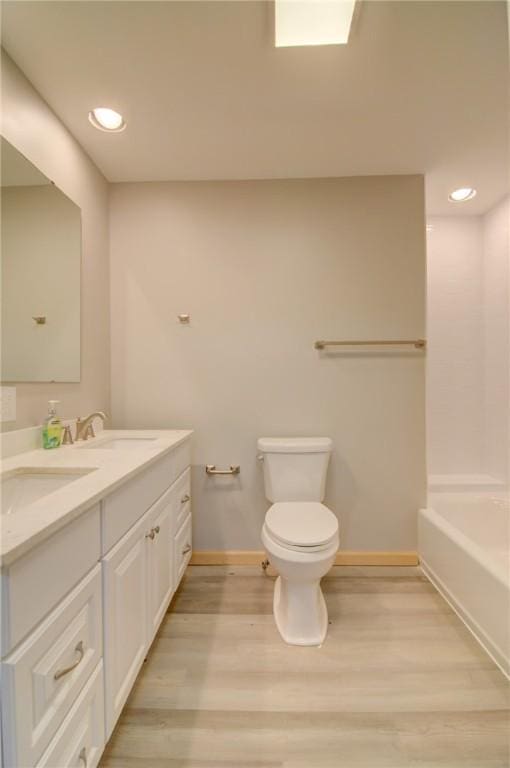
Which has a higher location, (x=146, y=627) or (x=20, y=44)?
(x=20, y=44)

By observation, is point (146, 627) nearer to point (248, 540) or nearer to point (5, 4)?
point (248, 540)

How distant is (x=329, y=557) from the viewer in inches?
52.3

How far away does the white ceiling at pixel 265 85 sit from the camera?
1.08m

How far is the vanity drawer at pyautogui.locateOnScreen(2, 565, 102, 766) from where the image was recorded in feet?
1.88

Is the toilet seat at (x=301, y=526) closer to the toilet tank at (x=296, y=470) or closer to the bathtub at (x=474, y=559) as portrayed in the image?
the toilet tank at (x=296, y=470)

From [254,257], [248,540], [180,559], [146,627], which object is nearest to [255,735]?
[146,627]

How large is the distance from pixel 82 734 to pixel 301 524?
0.92m

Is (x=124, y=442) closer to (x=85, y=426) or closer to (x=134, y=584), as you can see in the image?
(x=85, y=426)

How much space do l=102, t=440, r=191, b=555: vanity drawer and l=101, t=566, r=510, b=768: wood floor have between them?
0.64 metres

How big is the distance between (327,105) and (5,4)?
1.14 meters

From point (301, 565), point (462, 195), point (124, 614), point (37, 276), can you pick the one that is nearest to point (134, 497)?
point (124, 614)

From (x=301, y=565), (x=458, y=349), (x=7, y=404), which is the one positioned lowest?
(x=301, y=565)

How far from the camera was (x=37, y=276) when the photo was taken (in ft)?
4.51

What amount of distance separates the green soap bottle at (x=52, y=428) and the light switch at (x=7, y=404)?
127mm
